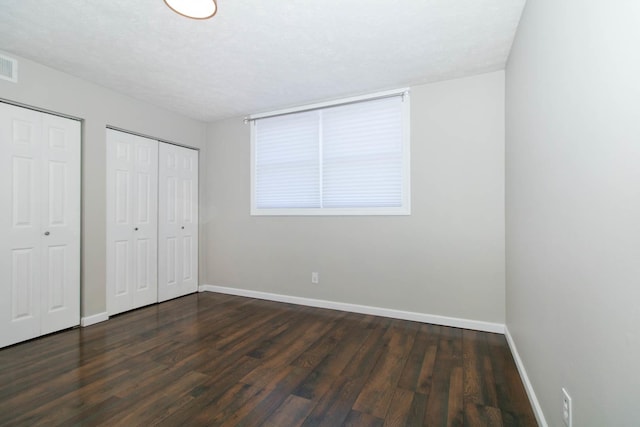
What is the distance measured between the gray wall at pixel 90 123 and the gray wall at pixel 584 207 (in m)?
3.96

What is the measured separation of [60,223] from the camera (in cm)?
293

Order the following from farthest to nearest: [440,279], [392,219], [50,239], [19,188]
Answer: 1. [392,219]
2. [440,279]
3. [50,239]
4. [19,188]

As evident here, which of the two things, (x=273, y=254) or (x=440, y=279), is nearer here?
Answer: (x=440, y=279)

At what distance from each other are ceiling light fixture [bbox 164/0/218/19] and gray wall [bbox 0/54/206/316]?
6.94 ft

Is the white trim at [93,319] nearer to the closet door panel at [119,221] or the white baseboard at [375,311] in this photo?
the closet door panel at [119,221]

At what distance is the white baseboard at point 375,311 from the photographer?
2906 millimetres

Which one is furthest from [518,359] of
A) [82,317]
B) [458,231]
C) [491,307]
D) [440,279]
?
[82,317]

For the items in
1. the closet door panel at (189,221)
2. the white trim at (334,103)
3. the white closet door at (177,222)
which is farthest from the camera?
the closet door panel at (189,221)

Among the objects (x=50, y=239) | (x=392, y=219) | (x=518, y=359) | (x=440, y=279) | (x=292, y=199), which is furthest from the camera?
(x=292, y=199)

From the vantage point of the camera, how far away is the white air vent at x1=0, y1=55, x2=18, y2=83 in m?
2.51

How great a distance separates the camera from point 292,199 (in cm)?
388

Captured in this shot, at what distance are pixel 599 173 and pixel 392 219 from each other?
230 centimetres

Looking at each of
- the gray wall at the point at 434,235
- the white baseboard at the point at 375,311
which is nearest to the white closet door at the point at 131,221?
the white baseboard at the point at 375,311

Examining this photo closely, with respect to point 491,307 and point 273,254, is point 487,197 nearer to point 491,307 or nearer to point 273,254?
point 491,307
